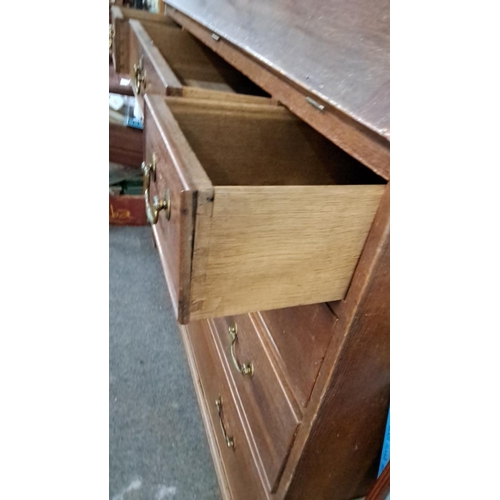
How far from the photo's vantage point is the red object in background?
1.84m

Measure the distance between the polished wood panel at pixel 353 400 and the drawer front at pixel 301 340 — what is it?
0.02 meters

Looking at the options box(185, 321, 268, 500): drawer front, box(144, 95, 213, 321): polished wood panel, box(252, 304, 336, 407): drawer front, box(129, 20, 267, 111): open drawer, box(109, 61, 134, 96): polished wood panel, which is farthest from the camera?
box(109, 61, 134, 96): polished wood panel

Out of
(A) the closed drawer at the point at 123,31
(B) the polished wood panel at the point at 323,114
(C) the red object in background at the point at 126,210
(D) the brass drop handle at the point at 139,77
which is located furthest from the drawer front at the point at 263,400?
Answer: (C) the red object in background at the point at 126,210

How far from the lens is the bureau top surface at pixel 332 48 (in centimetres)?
38

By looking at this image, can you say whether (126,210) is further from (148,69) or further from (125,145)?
(148,69)

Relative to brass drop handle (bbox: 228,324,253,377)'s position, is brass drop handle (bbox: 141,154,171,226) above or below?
above

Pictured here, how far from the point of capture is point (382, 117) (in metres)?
0.35

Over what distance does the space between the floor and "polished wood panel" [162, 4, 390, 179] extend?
2.94ft

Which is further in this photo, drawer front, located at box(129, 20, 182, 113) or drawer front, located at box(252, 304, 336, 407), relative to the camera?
drawer front, located at box(129, 20, 182, 113)

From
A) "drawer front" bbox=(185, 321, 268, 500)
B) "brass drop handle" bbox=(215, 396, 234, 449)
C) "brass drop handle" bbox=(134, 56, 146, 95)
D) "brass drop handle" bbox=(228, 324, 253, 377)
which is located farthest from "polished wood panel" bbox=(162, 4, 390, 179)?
"brass drop handle" bbox=(215, 396, 234, 449)

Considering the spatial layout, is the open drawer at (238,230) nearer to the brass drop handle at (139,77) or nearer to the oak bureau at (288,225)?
the oak bureau at (288,225)

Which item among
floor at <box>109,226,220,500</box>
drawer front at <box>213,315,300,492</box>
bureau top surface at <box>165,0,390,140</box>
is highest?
bureau top surface at <box>165,0,390,140</box>

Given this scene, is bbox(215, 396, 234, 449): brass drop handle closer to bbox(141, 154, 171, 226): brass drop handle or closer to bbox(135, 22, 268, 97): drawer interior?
bbox(141, 154, 171, 226): brass drop handle

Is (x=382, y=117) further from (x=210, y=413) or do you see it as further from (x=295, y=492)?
(x=210, y=413)
